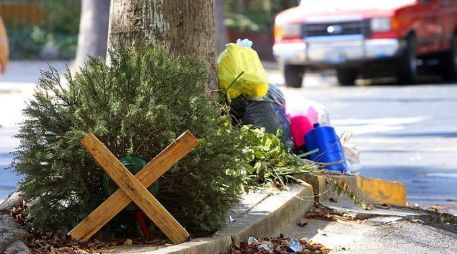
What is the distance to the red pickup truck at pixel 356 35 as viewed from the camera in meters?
21.5

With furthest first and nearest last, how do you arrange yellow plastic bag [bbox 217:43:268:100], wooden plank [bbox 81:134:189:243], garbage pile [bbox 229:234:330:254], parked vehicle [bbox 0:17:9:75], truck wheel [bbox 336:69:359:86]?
truck wheel [bbox 336:69:359:86], parked vehicle [bbox 0:17:9:75], yellow plastic bag [bbox 217:43:268:100], garbage pile [bbox 229:234:330:254], wooden plank [bbox 81:134:189:243]

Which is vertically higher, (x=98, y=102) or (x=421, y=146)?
(x=98, y=102)

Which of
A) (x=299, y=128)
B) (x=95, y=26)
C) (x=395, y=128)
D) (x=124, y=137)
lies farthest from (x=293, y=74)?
(x=124, y=137)

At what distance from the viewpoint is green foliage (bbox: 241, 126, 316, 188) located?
7584 millimetres

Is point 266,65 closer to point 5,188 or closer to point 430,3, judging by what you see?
point 430,3

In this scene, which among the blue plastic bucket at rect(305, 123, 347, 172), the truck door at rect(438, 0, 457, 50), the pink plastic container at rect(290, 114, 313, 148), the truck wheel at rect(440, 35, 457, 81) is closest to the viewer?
the blue plastic bucket at rect(305, 123, 347, 172)

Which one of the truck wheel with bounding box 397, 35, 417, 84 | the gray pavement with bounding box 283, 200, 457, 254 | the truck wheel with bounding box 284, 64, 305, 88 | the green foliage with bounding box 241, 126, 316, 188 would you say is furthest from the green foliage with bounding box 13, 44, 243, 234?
the truck wheel with bounding box 284, 64, 305, 88

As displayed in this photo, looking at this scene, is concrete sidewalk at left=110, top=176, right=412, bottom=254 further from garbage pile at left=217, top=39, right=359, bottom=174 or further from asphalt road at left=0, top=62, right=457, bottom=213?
asphalt road at left=0, top=62, right=457, bottom=213

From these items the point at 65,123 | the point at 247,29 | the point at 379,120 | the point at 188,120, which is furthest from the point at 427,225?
the point at 247,29

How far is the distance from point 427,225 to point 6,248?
314cm

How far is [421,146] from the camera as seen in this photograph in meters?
13.5

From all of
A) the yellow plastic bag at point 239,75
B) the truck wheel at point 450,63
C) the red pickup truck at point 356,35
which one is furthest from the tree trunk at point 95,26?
the yellow plastic bag at point 239,75

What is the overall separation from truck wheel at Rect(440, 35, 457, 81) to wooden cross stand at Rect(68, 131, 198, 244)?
18561 mm

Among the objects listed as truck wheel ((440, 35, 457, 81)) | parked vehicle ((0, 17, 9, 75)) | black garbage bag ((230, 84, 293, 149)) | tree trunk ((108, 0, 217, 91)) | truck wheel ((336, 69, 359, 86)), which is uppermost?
tree trunk ((108, 0, 217, 91))
